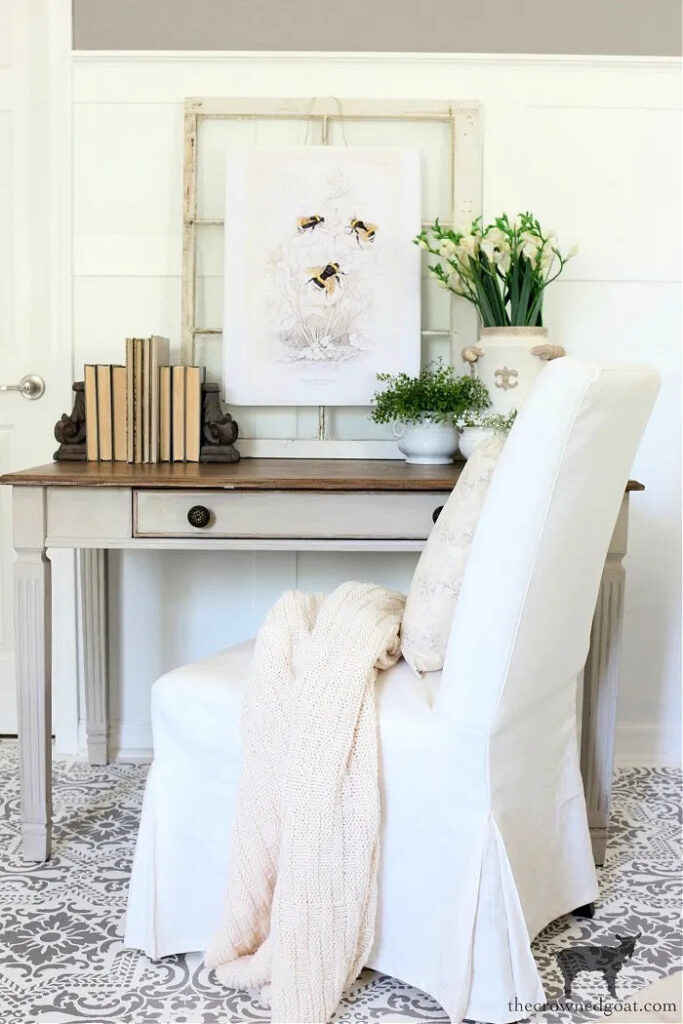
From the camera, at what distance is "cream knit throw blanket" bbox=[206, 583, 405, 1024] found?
161cm

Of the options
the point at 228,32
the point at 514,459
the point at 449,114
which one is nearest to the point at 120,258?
the point at 228,32

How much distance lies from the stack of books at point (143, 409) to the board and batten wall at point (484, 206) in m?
0.31

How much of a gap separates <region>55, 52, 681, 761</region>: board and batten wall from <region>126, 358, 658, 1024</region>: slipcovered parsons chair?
3.20 feet

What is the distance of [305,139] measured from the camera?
265cm

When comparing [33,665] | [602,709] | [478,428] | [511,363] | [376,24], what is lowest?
[602,709]

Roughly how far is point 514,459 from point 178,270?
1471 millimetres

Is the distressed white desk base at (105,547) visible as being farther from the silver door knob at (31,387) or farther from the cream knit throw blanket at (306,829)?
the silver door knob at (31,387)

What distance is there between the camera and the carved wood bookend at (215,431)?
8.18 feet

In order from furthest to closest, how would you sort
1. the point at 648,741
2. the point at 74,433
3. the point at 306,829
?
the point at 648,741, the point at 74,433, the point at 306,829

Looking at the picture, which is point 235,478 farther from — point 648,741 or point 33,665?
point 648,741

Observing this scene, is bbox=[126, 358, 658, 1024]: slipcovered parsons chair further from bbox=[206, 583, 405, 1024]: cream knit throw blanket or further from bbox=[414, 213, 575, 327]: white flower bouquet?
bbox=[414, 213, 575, 327]: white flower bouquet

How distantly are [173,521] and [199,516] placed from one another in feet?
0.19

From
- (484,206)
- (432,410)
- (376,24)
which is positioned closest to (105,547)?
(432,410)

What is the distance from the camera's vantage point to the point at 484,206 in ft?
8.77
